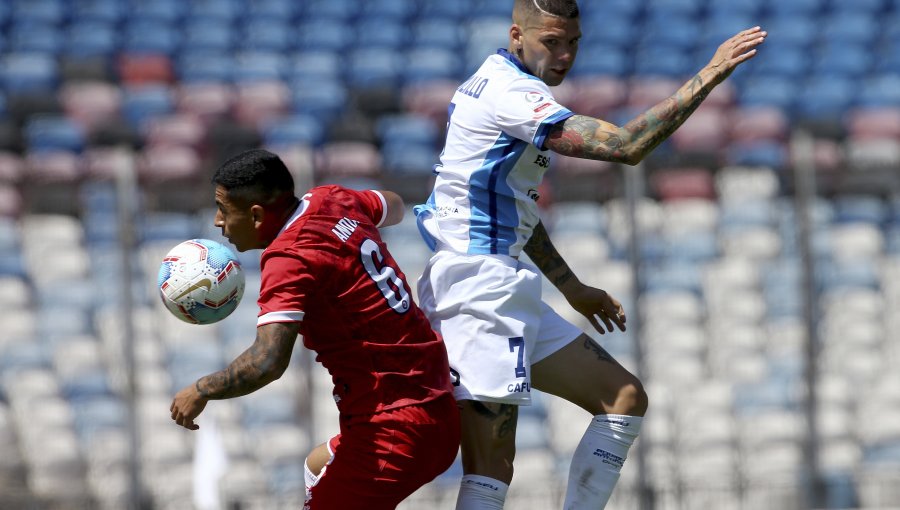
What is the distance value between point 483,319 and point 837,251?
5.71 metres

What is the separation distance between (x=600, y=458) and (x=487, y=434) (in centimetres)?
48

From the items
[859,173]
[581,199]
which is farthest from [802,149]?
[581,199]

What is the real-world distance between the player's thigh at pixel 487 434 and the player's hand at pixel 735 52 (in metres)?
1.48

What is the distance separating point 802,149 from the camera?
9.46 meters

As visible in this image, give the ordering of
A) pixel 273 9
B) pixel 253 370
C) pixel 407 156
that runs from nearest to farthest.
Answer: pixel 253 370
pixel 407 156
pixel 273 9

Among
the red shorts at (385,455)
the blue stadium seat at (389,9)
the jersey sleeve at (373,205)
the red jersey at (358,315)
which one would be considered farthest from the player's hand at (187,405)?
the blue stadium seat at (389,9)

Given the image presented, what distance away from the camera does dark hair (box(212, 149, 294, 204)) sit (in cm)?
462

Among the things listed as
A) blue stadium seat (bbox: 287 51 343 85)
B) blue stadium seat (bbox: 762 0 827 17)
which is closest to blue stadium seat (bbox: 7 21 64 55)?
blue stadium seat (bbox: 287 51 343 85)

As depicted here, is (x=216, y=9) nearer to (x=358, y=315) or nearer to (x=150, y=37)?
(x=150, y=37)

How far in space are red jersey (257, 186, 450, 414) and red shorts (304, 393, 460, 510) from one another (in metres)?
0.05

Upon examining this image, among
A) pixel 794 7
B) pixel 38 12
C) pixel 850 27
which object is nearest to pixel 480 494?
pixel 38 12

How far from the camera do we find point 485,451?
4.91m

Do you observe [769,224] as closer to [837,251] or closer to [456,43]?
[837,251]

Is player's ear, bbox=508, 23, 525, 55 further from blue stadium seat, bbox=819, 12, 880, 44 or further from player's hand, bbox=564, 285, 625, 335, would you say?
blue stadium seat, bbox=819, 12, 880, 44
